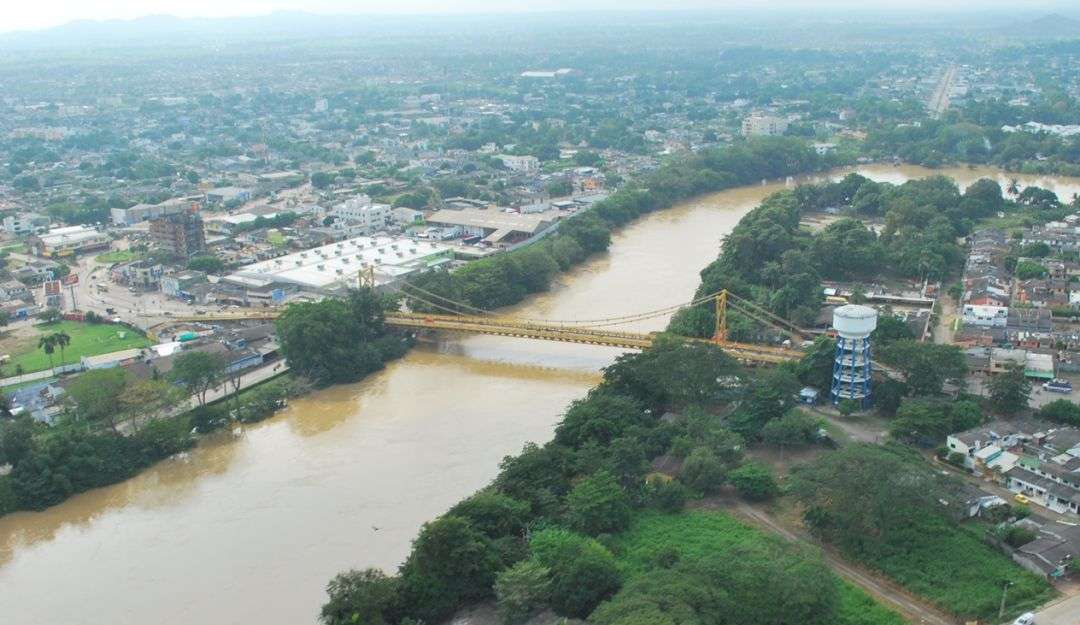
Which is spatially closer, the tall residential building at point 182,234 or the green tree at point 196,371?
the green tree at point 196,371

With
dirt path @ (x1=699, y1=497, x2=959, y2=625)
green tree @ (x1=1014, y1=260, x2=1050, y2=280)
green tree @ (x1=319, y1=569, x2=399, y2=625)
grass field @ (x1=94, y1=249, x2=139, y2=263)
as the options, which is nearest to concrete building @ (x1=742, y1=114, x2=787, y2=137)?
green tree @ (x1=1014, y1=260, x2=1050, y2=280)

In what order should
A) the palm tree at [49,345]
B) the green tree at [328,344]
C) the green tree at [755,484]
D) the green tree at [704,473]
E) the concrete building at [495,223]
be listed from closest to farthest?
the green tree at [755,484], the green tree at [704,473], the green tree at [328,344], the palm tree at [49,345], the concrete building at [495,223]

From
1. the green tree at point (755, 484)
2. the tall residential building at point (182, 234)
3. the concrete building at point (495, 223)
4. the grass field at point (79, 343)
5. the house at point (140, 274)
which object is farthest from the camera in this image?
the concrete building at point (495, 223)

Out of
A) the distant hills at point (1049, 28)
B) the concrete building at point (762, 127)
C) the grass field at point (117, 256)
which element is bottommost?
the grass field at point (117, 256)

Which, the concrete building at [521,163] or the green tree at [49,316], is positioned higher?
the concrete building at [521,163]

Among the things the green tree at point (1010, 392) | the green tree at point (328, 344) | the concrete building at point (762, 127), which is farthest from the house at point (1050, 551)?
the concrete building at point (762, 127)

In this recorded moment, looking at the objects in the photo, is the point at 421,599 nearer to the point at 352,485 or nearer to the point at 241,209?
the point at 352,485

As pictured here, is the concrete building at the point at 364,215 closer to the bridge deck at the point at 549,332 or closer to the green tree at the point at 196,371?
the bridge deck at the point at 549,332
